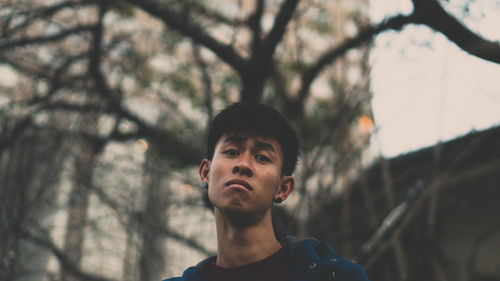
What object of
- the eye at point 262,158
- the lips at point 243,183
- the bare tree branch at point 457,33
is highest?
the bare tree branch at point 457,33

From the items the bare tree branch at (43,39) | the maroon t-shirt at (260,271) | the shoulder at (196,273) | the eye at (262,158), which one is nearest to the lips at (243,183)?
the eye at (262,158)

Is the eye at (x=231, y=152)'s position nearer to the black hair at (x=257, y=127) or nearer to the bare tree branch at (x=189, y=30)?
the black hair at (x=257, y=127)

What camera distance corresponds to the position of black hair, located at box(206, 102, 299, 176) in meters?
1.84

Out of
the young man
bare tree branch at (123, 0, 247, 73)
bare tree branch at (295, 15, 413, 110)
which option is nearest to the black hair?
the young man

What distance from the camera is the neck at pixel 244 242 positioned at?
1.73 metres

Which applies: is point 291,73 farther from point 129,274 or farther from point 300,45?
point 129,274

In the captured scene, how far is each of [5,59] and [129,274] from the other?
329 centimetres

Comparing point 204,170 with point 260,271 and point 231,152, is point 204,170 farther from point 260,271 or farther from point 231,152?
point 260,271

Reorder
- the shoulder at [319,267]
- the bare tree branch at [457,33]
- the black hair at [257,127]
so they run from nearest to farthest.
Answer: the shoulder at [319,267], the black hair at [257,127], the bare tree branch at [457,33]

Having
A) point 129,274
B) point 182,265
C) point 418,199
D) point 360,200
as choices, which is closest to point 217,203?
point 418,199

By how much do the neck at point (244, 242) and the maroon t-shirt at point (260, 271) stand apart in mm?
20

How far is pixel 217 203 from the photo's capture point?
172 cm

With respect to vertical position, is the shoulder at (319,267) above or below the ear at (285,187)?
below

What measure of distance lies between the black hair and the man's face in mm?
29
